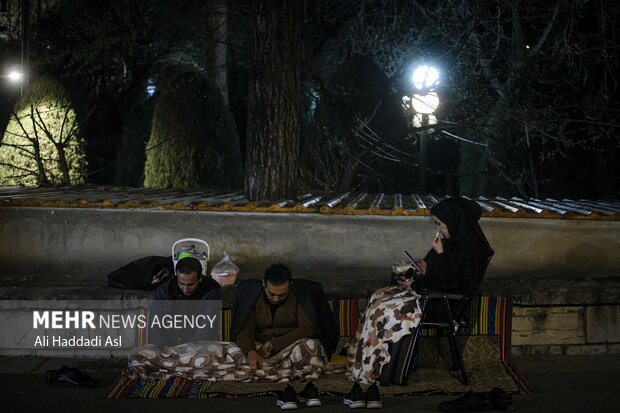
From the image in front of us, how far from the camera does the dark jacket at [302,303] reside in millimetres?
5889

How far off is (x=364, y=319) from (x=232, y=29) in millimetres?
16337

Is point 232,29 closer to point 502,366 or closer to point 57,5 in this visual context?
point 57,5

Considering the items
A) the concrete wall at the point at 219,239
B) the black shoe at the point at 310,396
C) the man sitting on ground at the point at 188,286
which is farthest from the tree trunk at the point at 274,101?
the black shoe at the point at 310,396

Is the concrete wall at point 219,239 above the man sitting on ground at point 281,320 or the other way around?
above

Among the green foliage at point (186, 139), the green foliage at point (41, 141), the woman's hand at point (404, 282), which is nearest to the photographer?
the woman's hand at point (404, 282)

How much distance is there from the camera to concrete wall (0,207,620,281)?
8164 millimetres

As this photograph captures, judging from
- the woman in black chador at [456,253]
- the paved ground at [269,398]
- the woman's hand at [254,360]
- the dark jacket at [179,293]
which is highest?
the woman in black chador at [456,253]

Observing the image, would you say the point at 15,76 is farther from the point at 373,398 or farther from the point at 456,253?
the point at 373,398

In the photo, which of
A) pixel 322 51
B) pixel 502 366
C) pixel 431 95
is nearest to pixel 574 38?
pixel 431 95

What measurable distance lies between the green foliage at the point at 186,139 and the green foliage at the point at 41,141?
1.47 m

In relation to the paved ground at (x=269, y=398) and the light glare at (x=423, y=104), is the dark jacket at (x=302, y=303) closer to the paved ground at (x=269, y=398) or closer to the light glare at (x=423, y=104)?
the paved ground at (x=269, y=398)

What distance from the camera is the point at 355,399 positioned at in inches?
195

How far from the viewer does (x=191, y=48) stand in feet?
74.6

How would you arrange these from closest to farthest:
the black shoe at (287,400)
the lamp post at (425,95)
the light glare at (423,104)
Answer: the black shoe at (287,400) → the light glare at (423,104) → the lamp post at (425,95)
